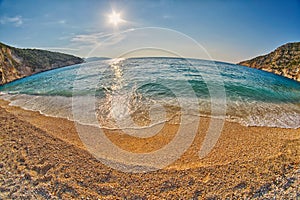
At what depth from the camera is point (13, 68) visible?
1476 inches

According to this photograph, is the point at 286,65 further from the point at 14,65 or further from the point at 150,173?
the point at 14,65

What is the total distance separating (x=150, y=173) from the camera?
4199mm

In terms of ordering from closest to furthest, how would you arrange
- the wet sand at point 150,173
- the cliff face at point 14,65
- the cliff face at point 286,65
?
the wet sand at point 150,173, the cliff face at point 14,65, the cliff face at point 286,65

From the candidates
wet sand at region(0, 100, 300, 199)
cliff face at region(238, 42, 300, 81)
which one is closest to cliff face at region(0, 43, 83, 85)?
wet sand at region(0, 100, 300, 199)

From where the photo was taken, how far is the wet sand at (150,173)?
11.5ft

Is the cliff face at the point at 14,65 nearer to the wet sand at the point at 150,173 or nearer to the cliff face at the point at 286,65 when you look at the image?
the wet sand at the point at 150,173

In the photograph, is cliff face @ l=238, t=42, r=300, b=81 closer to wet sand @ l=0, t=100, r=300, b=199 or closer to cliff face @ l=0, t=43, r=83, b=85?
wet sand @ l=0, t=100, r=300, b=199

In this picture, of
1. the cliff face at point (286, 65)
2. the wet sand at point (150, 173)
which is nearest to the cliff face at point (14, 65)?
the wet sand at point (150, 173)

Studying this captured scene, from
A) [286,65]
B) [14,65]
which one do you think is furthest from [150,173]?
[286,65]

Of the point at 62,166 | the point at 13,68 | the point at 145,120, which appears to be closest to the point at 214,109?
the point at 145,120

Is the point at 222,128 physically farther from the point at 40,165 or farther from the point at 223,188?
the point at 40,165

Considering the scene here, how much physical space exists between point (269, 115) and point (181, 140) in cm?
569

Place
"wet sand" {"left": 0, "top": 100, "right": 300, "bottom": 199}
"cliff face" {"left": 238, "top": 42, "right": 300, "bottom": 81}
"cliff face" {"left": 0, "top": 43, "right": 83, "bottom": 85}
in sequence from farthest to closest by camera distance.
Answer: "cliff face" {"left": 238, "top": 42, "right": 300, "bottom": 81} → "cliff face" {"left": 0, "top": 43, "right": 83, "bottom": 85} → "wet sand" {"left": 0, "top": 100, "right": 300, "bottom": 199}

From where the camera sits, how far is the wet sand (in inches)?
137
